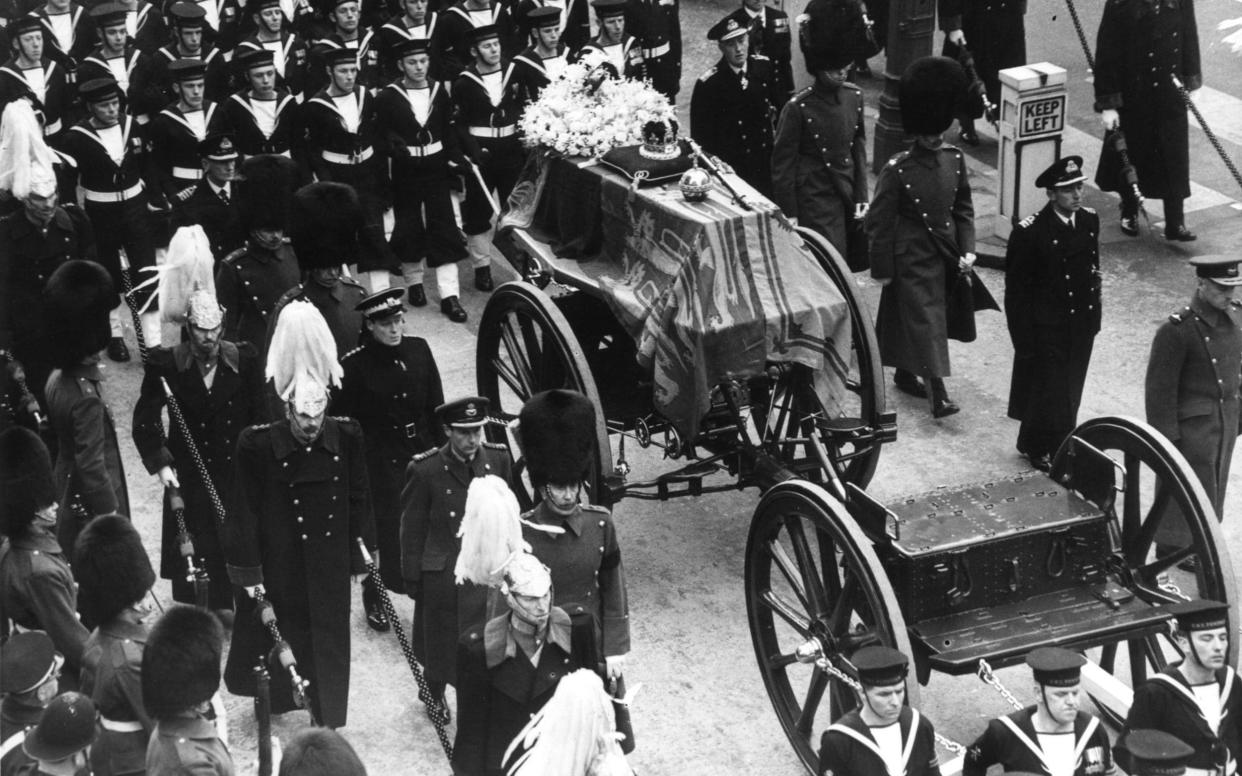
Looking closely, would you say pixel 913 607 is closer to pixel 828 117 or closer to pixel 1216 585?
pixel 1216 585

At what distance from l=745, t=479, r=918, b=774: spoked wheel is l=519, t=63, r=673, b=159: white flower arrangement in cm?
243

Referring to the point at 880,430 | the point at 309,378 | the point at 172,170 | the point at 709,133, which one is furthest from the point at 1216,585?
the point at 172,170

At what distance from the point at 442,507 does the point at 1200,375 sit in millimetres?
3486

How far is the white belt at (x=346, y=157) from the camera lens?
1223 centimetres

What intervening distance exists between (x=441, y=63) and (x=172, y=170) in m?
2.48

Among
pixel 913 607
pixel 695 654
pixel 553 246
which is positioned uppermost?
pixel 553 246

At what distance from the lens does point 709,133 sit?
12328mm

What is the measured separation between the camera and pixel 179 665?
651 cm

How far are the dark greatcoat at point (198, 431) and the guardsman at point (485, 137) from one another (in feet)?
11.8

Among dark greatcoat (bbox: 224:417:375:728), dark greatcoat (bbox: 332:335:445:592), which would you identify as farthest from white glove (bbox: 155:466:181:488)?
dark greatcoat (bbox: 332:335:445:592)

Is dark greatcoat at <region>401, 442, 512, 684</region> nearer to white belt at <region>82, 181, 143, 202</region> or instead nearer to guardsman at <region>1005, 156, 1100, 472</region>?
guardsman at <region>1005, 156, 1100, 472</region>

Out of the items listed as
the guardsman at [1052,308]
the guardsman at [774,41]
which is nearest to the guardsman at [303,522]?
the guardsman at [1052,308]

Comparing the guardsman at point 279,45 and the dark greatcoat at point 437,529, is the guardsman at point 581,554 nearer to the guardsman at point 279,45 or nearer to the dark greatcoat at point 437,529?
the dark greatcoat at point 437,529

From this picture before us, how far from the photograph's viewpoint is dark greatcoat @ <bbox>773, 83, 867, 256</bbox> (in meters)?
11.2
